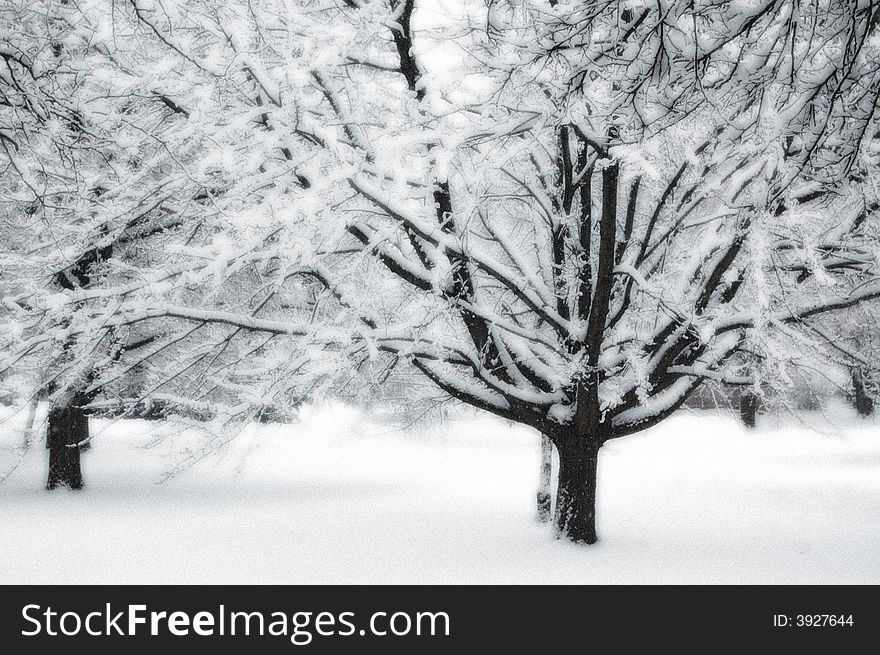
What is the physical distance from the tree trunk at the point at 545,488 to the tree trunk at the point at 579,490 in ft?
6.37

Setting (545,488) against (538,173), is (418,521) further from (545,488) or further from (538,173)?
(538,173)

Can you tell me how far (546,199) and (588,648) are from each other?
14.0 ft

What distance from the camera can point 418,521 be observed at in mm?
8281

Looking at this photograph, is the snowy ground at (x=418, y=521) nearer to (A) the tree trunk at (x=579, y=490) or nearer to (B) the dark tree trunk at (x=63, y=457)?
(A) the tree trunk at (x=579, y=490)

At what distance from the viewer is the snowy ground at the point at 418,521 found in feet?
19.1

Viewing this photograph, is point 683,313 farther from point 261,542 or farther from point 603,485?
point 603,485

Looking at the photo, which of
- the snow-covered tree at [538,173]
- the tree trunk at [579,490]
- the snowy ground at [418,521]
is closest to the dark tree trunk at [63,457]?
the snowy ground at [418,521]

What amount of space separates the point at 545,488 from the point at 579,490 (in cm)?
247

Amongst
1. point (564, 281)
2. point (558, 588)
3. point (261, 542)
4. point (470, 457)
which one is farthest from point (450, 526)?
point (470, 457)

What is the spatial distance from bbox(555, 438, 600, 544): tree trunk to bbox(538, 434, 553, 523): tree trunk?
1940mm

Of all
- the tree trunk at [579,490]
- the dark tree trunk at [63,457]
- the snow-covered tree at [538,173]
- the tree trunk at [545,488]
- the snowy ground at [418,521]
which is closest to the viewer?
the snow-covered tree at [538,173]

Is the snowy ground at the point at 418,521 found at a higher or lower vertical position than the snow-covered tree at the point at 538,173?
lower

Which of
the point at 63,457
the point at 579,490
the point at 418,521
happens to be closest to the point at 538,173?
the point at 579,490

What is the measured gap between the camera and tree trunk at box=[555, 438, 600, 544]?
21.6 ft
